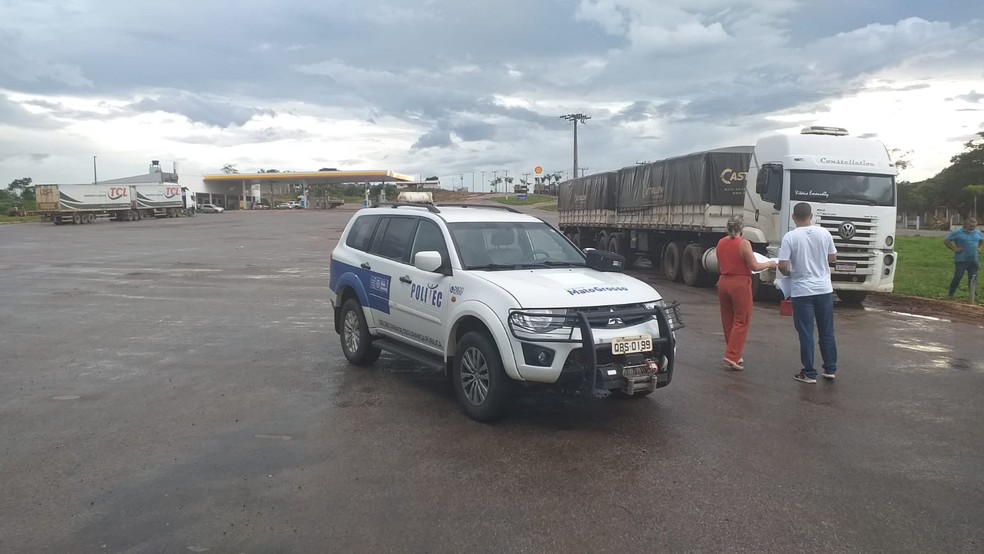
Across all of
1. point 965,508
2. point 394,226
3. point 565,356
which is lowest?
point 965,508

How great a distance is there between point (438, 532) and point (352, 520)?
1.77 ft

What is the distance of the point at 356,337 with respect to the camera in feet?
26.9

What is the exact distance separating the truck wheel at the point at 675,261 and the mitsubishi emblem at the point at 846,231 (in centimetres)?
521

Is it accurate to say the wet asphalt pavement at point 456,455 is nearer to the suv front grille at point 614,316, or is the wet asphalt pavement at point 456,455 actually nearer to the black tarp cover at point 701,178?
the suv front grille at point 614,316

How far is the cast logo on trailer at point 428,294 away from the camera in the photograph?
662 cm

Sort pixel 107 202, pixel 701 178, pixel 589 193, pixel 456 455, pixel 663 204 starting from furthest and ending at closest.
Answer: pixel 107 202 < pixel 589 193 < pixel 663 204 < pixel 701 178 < pixel 456 455

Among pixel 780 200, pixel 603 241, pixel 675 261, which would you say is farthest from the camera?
pixel 603 241

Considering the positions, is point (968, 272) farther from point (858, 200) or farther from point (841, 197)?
point (841, 197)

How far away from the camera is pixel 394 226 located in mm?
7895

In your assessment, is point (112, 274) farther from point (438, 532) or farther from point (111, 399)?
point (438, 532)

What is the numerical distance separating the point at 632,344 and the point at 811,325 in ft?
9.44

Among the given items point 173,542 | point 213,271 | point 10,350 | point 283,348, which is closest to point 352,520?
point 173,542

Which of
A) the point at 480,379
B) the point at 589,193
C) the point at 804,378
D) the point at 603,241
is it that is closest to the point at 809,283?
the point at 804,378

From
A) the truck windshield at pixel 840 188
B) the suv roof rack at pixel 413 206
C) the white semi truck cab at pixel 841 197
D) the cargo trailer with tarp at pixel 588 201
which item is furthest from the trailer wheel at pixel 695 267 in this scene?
the suv roof rack at pixel 413 206
